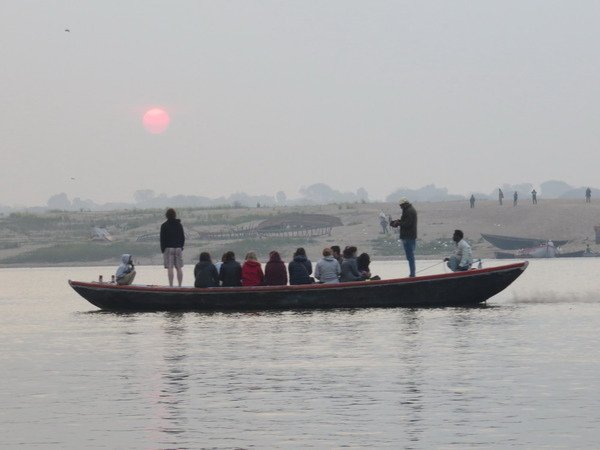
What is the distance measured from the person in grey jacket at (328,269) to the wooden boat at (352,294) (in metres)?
0.79

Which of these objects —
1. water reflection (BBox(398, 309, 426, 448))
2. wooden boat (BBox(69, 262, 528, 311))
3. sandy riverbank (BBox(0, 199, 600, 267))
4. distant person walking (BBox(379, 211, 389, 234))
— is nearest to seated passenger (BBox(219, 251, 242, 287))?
wooden boat (BBox(69, 262, 528, 311))

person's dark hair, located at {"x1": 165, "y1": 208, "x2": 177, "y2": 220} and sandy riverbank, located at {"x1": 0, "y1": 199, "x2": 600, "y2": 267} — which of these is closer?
person's dark hair, located at {"x1": 165, "y1": 208, "x2": 177, "y2": 220}

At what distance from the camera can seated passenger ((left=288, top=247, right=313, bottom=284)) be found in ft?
113

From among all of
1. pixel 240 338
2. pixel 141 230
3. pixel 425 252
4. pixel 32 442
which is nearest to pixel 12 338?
pixel 240 338

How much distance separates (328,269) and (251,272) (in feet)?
6.01

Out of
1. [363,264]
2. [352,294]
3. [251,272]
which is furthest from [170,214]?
[352,294]

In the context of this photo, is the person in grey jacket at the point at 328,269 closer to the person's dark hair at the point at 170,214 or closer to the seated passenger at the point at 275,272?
the seated passenger at the point at 275,272

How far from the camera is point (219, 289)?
34.3 meters

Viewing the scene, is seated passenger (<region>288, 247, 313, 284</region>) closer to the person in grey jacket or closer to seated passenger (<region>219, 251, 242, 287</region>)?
the person in grey jacket

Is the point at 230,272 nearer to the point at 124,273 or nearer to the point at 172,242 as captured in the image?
the point at 172,242

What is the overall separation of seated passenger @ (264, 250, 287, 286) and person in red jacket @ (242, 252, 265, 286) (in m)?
0.19

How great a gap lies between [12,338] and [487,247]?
82758mm

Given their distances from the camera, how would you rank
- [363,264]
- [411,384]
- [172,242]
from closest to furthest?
[411,384] → [363,264] → [172,242]

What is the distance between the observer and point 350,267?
113ft
